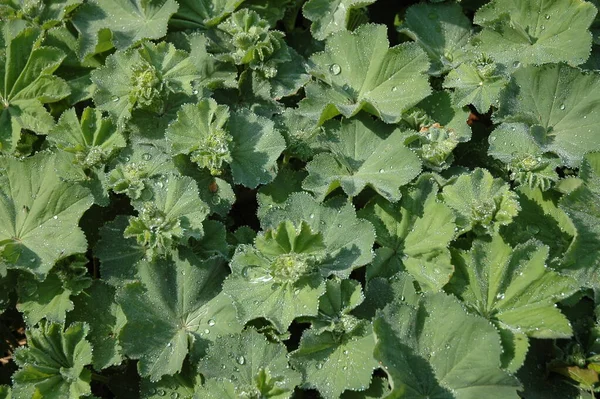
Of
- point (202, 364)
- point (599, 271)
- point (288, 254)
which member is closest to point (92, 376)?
point (202, 364)

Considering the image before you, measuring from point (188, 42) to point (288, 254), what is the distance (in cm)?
182

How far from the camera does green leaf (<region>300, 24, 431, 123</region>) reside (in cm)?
401

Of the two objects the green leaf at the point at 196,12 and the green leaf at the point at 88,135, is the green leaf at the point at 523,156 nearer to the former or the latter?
the green leaf at the point at 196,12

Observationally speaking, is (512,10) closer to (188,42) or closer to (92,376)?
(188,42)

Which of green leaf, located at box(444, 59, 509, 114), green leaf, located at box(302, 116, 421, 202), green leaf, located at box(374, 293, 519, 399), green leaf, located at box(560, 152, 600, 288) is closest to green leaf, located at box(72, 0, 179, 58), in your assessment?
green leaf, located at box(302, 116, 421, 202)

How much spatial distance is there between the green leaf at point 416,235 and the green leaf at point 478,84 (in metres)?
0.71

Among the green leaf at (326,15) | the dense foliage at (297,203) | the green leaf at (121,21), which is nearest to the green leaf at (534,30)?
the dense foliage at (297,203)

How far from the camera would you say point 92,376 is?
Result: 358cm

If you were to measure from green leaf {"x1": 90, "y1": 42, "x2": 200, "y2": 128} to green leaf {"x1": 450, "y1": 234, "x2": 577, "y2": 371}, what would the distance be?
2065mm

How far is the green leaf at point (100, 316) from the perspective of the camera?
11.4 feet

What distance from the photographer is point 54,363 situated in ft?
11.0

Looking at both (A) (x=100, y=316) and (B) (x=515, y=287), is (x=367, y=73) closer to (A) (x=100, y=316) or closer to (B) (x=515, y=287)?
(B) (x=515, y=287)

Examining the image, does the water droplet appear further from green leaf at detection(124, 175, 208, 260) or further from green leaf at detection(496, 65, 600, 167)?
green leaf at detection(124, 175, 208, 260)

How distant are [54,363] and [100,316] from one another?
1.19ft
